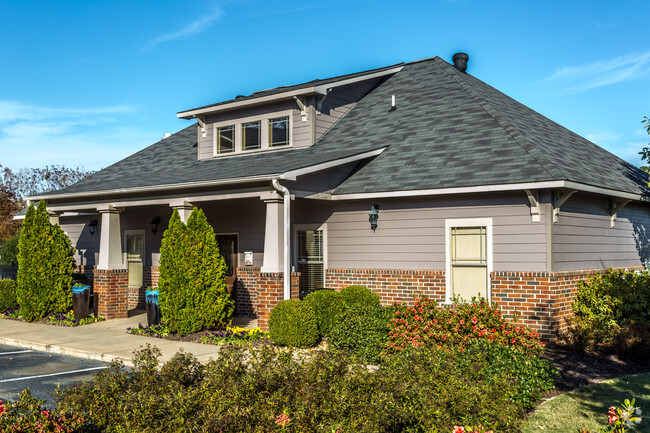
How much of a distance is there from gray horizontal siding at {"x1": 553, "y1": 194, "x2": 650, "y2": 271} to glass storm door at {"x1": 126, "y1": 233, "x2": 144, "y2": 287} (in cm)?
1336

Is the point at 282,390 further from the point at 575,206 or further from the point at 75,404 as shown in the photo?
the point at 575,206

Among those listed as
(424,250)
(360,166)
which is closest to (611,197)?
(424,250)

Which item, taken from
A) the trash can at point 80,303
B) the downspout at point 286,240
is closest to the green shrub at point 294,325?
the downspout at point 286,240

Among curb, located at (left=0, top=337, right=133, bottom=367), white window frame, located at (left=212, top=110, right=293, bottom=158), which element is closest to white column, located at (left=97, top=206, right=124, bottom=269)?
white window frame, located at (left=212, top=110, right=293, bottom=158)

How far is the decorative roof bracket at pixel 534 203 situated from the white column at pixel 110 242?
37.0ft

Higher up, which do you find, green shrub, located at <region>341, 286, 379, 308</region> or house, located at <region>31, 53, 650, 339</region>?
house, located at <region>31, 53, 650, 339</region>

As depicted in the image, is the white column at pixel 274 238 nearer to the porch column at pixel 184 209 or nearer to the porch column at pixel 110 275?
the porch column at pixel 184 209

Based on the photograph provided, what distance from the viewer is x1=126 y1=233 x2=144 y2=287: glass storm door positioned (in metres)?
20.0

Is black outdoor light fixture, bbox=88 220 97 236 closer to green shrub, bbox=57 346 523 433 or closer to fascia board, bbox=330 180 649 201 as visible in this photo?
fascia board, bbox=330 180 649 201

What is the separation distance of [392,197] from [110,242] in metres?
8.31

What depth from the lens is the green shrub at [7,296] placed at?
1812cm

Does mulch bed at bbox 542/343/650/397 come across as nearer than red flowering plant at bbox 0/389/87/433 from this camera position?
No

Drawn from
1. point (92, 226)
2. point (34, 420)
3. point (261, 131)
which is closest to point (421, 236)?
point (261, 131)

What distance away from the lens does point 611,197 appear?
14.6 m
